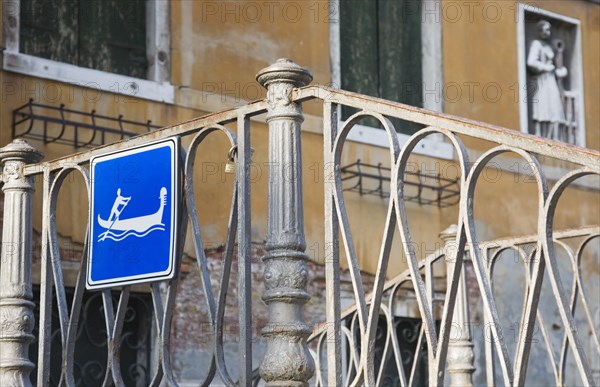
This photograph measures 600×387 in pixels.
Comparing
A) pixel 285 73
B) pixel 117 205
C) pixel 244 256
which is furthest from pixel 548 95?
pixel 244 256

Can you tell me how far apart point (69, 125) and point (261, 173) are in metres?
1.70

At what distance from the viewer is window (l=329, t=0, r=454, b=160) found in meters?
10.9

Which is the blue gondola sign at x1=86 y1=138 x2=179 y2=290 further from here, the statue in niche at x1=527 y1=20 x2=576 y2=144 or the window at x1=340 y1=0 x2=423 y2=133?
the statue in niche at x1=527 y1=20 x2=576 y2=144

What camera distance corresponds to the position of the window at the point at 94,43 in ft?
28.5

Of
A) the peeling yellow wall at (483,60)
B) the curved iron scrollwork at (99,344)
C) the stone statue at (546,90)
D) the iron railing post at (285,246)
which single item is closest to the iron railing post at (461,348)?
the iron railing post at (285,246)

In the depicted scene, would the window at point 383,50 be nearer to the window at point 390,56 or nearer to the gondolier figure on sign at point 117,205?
the window at point 390,56

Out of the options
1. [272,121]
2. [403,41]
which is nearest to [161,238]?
[272,121]

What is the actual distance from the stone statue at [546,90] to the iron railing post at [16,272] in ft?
26.1

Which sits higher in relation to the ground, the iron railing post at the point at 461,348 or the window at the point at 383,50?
the window at the point at 383,50

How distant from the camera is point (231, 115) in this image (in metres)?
4.34

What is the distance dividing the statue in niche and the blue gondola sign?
27.1ft

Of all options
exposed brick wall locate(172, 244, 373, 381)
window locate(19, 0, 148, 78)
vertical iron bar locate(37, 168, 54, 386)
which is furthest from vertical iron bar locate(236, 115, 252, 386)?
window locate(19, 0, 148, 78)

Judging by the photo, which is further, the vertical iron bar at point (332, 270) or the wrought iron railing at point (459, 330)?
the wrought iron railing at point (459, 330)

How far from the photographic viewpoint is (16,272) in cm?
496
